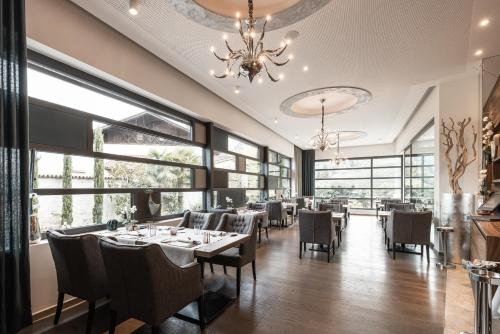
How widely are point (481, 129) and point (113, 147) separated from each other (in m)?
6.23

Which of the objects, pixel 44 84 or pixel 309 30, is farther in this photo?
pixel 309 30

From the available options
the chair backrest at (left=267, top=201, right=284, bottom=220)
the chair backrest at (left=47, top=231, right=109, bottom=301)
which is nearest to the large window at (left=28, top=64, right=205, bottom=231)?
the chair backrest at (left=47, top=231, right=109, bottom=301)

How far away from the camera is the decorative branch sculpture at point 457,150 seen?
4.43 metres

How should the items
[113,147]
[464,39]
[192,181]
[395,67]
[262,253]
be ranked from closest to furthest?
[464,39]
[113,147]
[395,67]
[262,253]
[192,181]

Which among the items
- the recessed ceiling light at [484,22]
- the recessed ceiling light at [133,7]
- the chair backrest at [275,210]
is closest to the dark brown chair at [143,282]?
the recessed ceiling light at [133,7]

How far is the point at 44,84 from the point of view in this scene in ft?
9.69

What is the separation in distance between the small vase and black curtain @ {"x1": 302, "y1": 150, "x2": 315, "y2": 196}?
37.8 ft

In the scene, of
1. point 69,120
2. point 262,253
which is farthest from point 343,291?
point 69,120

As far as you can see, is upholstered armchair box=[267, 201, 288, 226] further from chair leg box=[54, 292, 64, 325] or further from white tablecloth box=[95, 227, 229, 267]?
chair leg box=[54, 292, 64, 325]

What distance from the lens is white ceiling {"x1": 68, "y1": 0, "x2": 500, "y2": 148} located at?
2.92 meters

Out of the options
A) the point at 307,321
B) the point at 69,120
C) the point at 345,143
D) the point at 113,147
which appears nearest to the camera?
the point at 307,321

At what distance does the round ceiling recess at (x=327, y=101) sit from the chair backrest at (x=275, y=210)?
8.90ft

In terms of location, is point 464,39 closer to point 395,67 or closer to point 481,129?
point 395,67

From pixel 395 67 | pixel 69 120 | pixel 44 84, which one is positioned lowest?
pixel 69 120
